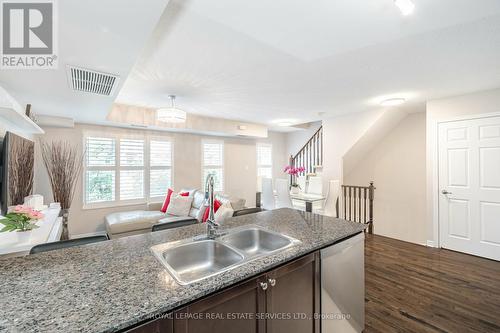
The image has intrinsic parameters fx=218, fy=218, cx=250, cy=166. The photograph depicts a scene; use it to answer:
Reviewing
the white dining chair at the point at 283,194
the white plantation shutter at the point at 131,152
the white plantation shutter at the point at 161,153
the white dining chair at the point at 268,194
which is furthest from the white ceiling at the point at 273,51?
the white dining chair at the point at 268,194

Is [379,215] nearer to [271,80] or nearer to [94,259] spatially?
[271,80]

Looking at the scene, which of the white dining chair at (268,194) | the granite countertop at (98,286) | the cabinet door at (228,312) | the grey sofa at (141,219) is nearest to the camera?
the granite countertop at (98,286)

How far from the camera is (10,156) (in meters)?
2.03

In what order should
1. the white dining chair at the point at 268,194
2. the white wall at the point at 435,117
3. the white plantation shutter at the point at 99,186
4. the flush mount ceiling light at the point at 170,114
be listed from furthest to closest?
the white dining chair at the point at 268,194 → the white plantation shutter at the point at 99,186 → the white wall at the point at 435,117 → the flush mount ceiling light at the point at 170,114

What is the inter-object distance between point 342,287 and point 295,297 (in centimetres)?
49

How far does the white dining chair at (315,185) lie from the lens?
4855mm

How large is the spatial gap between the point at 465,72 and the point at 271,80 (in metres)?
2.29

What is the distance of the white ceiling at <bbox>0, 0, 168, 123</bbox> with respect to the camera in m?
1.26

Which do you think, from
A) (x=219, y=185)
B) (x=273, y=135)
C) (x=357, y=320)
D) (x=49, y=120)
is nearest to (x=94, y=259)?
(x=357, y=320)

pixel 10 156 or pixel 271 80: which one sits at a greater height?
pixel 271 80

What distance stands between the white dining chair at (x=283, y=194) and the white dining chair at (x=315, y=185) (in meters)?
1.02

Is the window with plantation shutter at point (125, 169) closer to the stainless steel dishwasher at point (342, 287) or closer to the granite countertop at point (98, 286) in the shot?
the granite countertop at point (98, 286)

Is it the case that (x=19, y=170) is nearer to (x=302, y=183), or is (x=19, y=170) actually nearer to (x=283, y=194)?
(x=283, y=194)

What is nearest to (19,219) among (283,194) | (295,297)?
(295,297)
